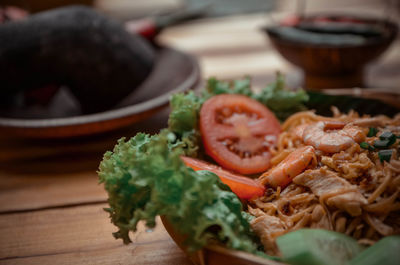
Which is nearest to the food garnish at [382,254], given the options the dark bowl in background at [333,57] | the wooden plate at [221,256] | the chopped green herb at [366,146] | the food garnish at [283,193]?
the food garnish at [283,193]

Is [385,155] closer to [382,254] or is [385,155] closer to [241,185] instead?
[382,254]

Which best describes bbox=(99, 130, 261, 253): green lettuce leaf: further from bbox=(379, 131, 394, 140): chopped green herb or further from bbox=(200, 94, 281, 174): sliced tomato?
bbox=(379, 131, 394, 140): chopped green herb

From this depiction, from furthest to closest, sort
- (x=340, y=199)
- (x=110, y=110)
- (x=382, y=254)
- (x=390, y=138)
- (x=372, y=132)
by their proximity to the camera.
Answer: (x=110, y=110) → (x=372, y=132) → (x=390, y=138) → (x=340, y=199) → (x=382, y=254)

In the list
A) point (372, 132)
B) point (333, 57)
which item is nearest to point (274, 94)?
point (372, 132)

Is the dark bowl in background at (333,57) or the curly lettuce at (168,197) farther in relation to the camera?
the dark bowl in background at (333,57)

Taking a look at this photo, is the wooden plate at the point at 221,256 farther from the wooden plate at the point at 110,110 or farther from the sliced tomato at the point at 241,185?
the wooden plate at the point at 110,110

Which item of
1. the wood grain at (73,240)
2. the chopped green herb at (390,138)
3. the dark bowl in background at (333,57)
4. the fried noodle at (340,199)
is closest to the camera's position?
the fried noodle at (340,199)
